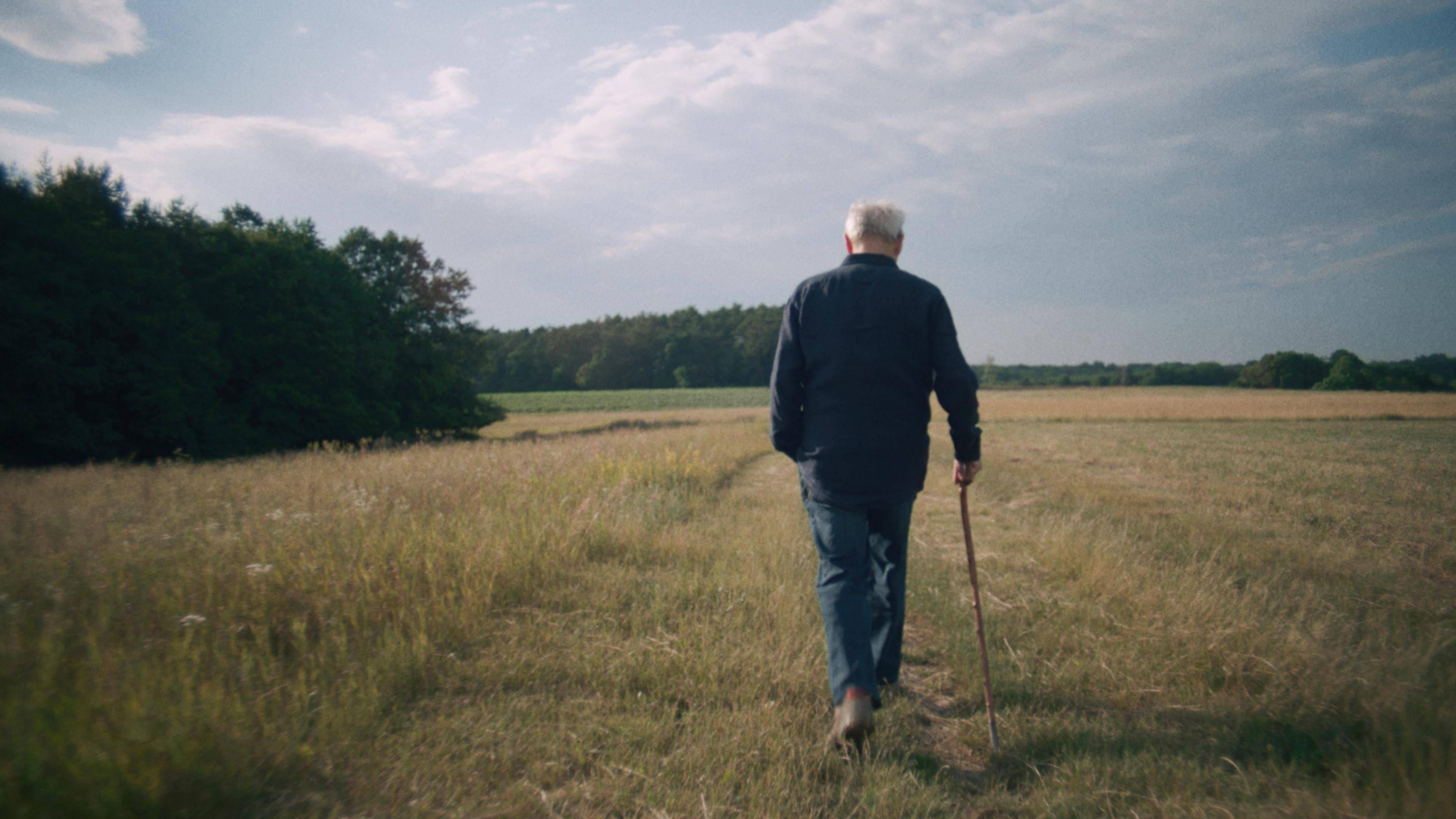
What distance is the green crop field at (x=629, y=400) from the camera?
5749 cm

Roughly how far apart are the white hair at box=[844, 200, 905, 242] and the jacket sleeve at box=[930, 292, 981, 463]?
424mm

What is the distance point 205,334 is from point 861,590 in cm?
2665

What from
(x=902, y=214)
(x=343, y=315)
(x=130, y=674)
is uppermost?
(x=343, y=315)

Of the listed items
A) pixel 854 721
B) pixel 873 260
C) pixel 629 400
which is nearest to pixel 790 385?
pixel 873 260

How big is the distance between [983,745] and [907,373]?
1.67 metres

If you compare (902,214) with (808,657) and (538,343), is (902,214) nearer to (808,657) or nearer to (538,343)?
(808,657)

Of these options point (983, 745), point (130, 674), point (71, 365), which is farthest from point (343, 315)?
point (983, 745)

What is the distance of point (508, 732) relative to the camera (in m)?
2.45

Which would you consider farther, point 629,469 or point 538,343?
point 538,343

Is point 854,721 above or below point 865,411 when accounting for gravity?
below

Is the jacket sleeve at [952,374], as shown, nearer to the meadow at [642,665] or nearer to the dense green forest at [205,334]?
the meadow at [642,665]

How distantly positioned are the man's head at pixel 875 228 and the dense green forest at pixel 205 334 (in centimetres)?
1812

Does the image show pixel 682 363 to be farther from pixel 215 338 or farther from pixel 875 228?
pixel 875 228

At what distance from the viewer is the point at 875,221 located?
9.39 feet
